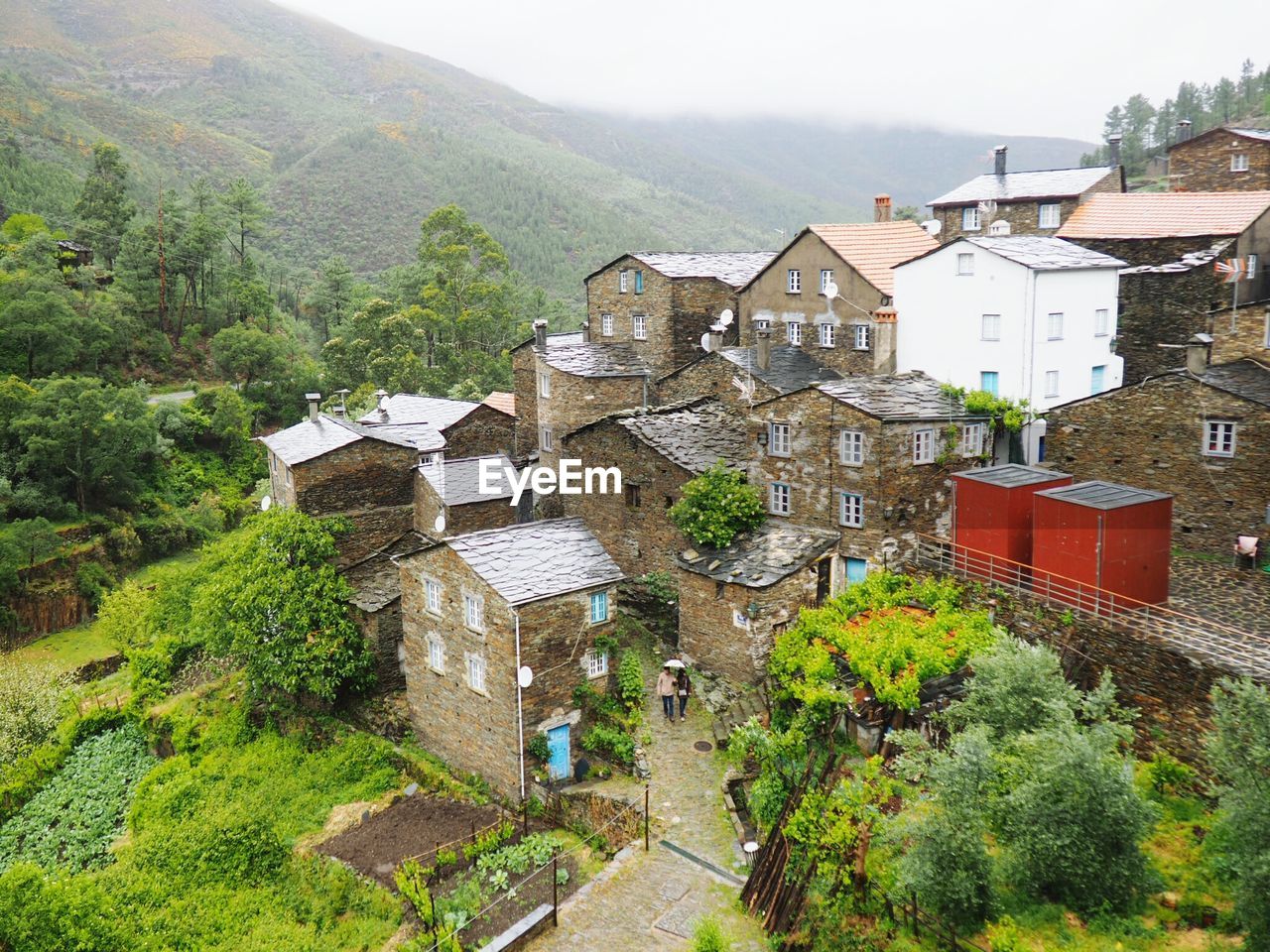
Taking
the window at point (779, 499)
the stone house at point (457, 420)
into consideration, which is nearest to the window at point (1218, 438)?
the window at point (779, 499)

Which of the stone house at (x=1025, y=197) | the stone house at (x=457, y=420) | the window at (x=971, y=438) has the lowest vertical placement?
the stone house at (x=457, y=420)

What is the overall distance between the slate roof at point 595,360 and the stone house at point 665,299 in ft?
1.53

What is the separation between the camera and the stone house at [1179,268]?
32094 mm

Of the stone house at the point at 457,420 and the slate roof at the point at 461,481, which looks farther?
the stone house at the point at 457,420

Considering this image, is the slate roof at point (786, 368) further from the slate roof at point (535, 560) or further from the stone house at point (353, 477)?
the stone house at point (353, 477)

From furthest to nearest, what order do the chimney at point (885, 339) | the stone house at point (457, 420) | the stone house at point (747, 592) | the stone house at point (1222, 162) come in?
1. the stone house at point (1222, 162)
2. the stone house at point (457, 420)
3. the chimney at point (885, 339)
4. the stone house at point (747, 592)

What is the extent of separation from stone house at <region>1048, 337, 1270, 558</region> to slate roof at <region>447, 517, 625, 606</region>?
14.1m

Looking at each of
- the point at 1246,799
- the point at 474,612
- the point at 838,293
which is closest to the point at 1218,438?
the point at 838,293

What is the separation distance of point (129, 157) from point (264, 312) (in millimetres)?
51108

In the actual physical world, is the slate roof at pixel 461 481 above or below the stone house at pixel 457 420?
below

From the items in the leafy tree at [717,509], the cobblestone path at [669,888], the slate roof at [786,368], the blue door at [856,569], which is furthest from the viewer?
the slate roof at [786,368]

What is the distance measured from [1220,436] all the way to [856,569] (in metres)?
9.75

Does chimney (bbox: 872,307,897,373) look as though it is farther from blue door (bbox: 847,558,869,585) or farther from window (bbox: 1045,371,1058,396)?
blue door (bbox: 847,558,869,585)

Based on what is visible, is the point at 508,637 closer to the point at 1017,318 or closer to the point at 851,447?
the point at 851,447
